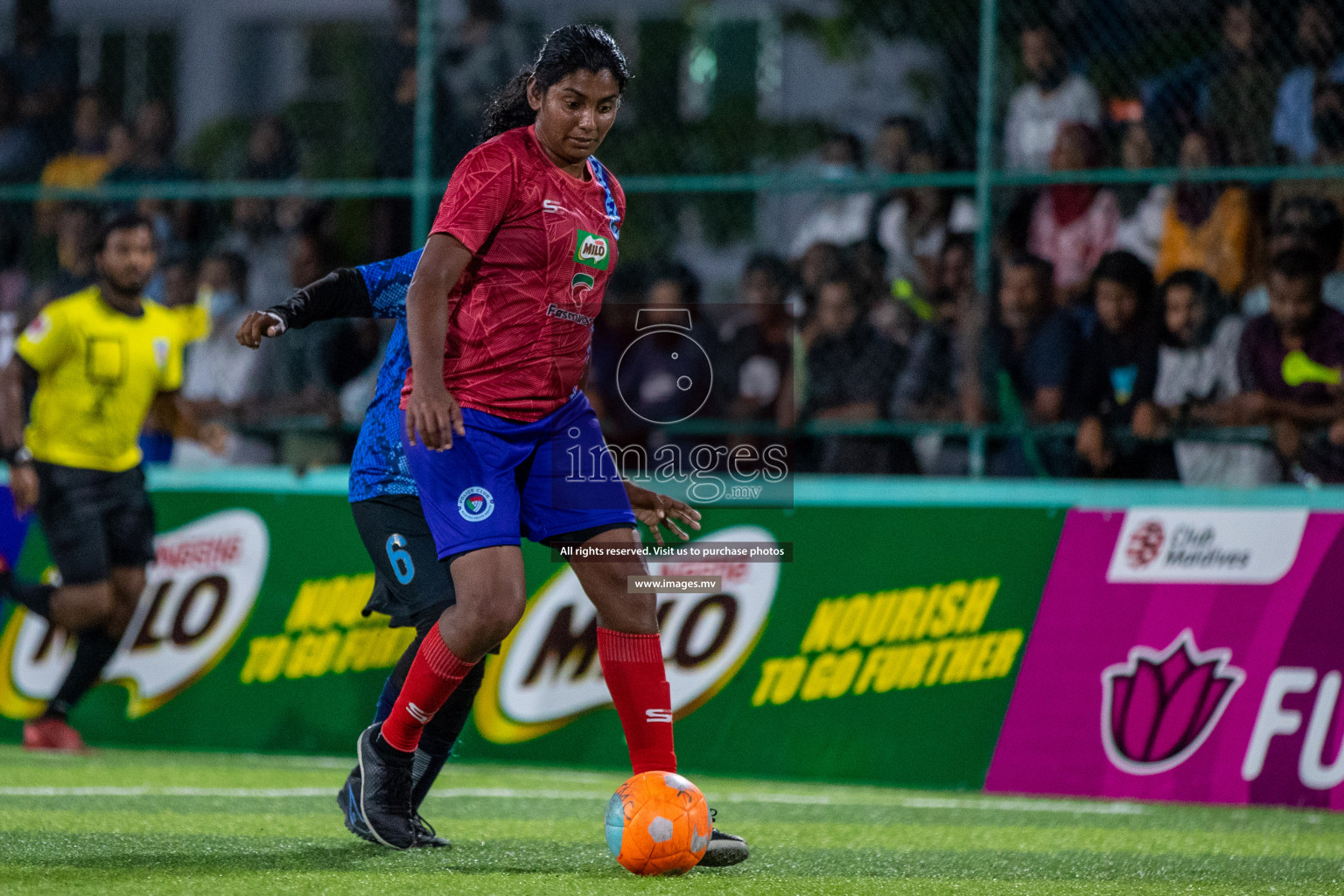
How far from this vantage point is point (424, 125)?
9367mm

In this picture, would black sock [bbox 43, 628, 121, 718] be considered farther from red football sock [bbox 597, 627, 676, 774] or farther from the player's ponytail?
the player's ponytail

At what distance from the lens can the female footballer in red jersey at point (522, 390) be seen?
15.5ft

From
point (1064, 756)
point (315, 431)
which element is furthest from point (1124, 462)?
point (315, 431)

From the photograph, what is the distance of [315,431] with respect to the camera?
9.59 meters

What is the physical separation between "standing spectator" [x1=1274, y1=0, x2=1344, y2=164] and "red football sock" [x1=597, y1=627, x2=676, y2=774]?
482 cm

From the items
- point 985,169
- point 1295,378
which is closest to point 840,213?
point 985,169

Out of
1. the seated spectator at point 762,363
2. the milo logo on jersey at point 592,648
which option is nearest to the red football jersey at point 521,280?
the milo logo on jersey at point 592,648

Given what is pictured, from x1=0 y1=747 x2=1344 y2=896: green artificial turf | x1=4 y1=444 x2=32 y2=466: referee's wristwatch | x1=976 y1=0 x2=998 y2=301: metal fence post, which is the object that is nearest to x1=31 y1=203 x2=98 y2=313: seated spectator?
x1=4 y1=444 x2=32 y2=466: referee's wristwatch

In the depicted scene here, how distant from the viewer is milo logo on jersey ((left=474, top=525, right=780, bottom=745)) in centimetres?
793

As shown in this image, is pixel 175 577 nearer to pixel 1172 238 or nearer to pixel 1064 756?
pixel 1064 756

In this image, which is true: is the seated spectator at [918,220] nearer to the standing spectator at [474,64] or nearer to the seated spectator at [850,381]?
the seated spectator at [850,381]

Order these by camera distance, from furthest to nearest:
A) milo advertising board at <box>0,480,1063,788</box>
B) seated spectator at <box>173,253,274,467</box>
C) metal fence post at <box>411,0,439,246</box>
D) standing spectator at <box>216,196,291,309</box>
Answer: standing spectator at <box>216,196,291,309</box>
seated spectator at <box>173,253,274,467</box>
metal fence post at <box>411,0,439,246</box>
milo advertising board at <box>0,480,1063,788</box>

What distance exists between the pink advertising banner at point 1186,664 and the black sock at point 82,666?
410cm

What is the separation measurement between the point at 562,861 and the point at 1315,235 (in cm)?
500
